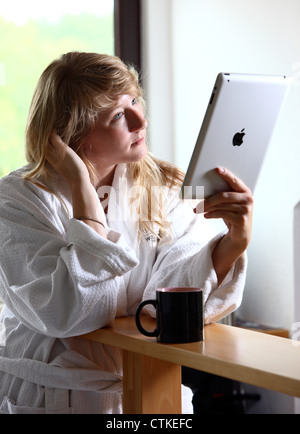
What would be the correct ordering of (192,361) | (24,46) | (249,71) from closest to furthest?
1. (192,361)
2. (249,71)
3. (24,46)

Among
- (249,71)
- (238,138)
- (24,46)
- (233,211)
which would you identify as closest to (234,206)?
(233,211)

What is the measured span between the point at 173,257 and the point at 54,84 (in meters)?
0.46

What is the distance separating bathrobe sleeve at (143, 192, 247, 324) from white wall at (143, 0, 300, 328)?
0.86 m

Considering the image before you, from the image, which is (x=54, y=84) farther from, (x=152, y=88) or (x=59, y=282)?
(x=152, y=88)

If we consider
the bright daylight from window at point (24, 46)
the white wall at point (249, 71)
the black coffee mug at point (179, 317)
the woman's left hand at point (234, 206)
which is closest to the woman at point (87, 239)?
the woman's left hand at point (234, 206)

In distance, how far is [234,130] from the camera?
1122 mm

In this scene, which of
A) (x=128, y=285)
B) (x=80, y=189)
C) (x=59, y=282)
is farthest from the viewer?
(x=128, y=285)

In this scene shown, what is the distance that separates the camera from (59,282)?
3.88ft

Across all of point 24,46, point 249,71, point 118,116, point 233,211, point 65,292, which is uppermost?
point 24,46

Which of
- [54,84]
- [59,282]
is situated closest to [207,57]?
[54,84]

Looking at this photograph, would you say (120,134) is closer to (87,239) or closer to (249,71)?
(87,239)

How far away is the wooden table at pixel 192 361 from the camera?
90 cm

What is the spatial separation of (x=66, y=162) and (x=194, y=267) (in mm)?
345

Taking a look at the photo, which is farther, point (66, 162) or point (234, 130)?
point (66, 162)
